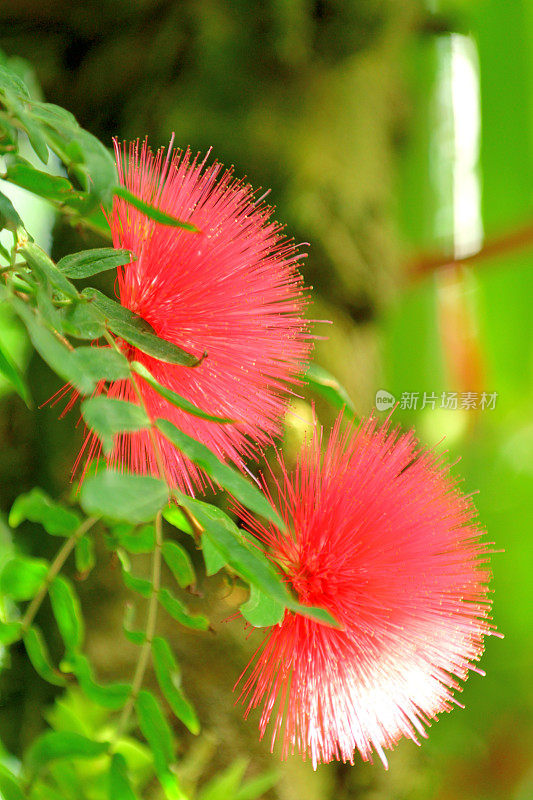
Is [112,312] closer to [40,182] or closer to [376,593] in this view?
[40,182]

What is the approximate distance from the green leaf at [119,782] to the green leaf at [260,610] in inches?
6.5

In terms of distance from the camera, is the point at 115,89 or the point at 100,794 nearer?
the point at 100,794

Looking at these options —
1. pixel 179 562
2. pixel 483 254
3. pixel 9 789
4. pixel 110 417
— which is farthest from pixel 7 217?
pixel 483 254

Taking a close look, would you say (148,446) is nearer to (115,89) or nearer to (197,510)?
(197,510)

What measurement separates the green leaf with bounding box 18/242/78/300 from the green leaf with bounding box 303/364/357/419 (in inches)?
8.1

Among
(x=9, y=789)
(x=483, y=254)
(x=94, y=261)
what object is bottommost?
(x=9, y=789)

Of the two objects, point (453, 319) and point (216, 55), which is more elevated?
point (216, 55)

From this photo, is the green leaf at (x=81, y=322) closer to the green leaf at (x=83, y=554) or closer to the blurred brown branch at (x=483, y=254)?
the green leaf at (x=83, y=554)

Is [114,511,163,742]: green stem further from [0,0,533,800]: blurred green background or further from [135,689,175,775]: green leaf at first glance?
[0,0,533,800]: blurred green background

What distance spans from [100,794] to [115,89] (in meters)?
0.95

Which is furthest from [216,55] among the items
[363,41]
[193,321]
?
[193,321]

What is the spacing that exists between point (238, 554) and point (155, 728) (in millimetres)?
215

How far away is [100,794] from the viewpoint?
701mm

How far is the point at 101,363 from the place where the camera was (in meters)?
0.32
